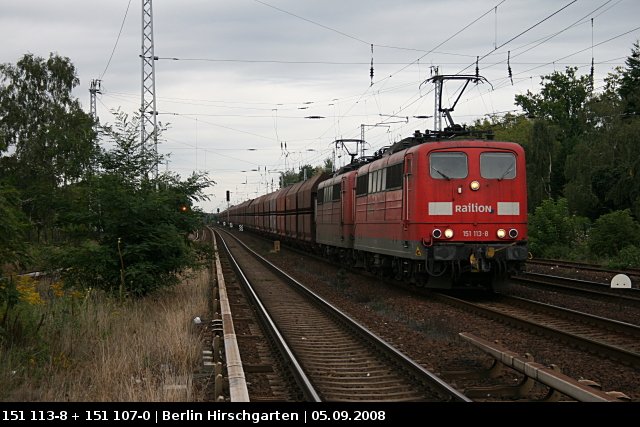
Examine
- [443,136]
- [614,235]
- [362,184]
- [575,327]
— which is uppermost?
[443,136]

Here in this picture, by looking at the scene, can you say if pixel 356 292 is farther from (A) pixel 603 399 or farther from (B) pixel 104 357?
(A) pixel 603 399

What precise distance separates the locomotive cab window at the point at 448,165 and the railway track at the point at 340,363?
371 centimetres

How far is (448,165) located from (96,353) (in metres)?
8.68

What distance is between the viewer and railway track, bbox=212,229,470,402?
293 inches

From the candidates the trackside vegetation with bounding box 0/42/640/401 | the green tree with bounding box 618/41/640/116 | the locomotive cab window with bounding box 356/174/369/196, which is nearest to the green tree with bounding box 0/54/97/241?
the trackside vegetation with bounding box 0/42/640/401

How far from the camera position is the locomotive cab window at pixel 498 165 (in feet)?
49.8

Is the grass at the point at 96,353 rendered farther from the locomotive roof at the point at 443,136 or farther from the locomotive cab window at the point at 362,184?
the locomotive cab window at the point at 362,184

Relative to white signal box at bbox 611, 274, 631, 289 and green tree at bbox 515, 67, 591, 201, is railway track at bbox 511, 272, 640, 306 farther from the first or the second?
green tree at bbox 515, 67, 591, 201

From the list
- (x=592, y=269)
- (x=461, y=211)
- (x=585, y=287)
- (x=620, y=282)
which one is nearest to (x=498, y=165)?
(x=461, y=211)

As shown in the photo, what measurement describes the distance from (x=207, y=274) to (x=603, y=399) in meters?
18.3

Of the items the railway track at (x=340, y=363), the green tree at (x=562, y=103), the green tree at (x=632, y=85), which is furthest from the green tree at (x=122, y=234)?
the green tree at (x=562, y=103)

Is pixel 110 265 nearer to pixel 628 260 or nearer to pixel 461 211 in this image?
pixel 461 211

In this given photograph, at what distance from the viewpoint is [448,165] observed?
49.6 ft

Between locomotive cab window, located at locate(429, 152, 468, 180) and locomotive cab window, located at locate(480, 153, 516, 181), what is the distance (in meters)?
0.42
